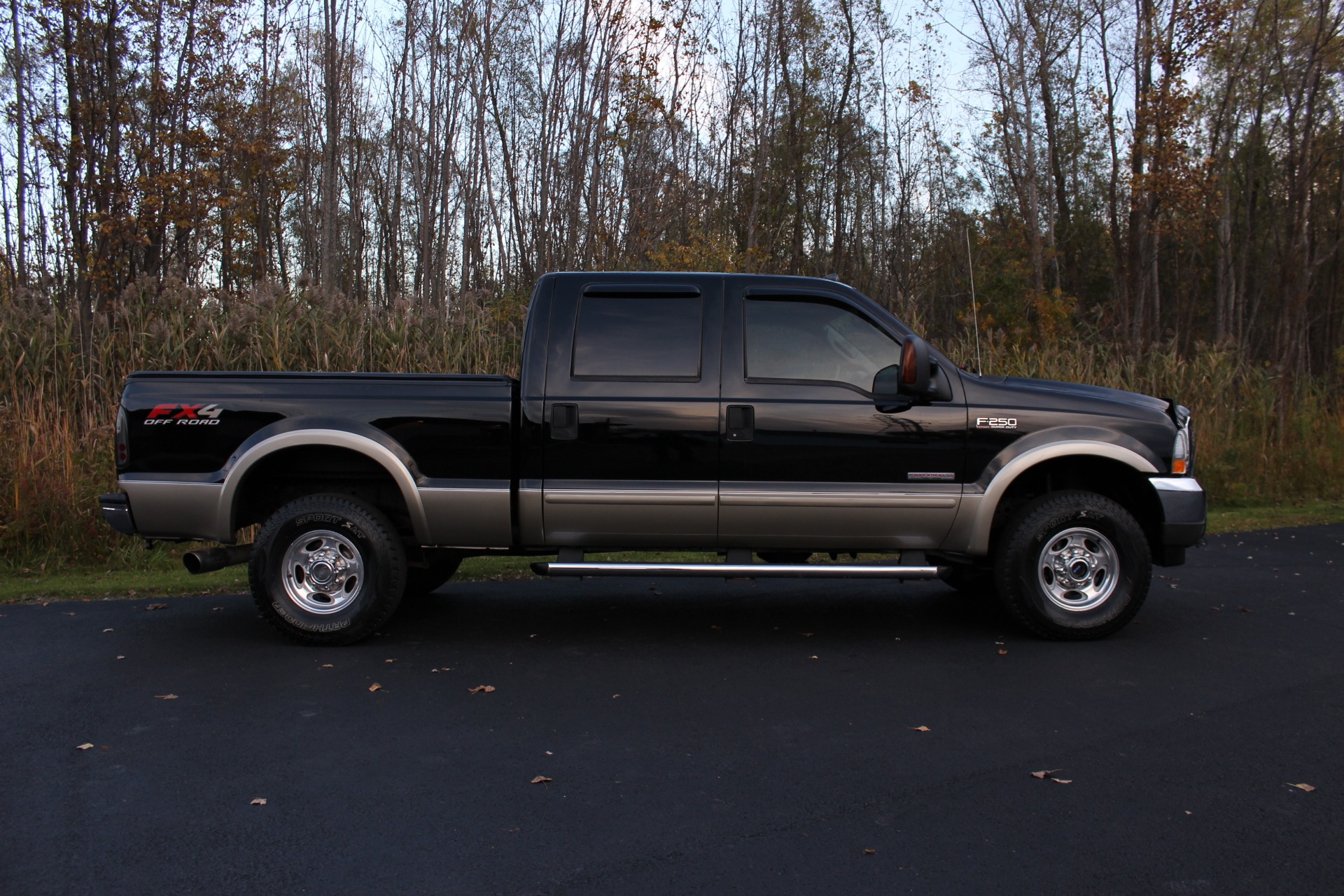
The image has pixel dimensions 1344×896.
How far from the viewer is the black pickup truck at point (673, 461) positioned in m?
5.87

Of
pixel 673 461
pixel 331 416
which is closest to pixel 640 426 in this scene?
pixel 673 461

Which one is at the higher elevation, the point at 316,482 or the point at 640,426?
the point at 640,426

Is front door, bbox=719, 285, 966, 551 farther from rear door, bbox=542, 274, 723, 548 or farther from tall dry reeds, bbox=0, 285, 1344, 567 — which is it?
tall dry reeds, bbox=0, 285, 1344, 567

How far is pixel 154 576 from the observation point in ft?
27.2

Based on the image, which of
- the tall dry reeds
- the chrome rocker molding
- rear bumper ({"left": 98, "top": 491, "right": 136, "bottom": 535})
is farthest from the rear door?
the tall dry reeds

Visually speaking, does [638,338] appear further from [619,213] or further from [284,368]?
[619,213]

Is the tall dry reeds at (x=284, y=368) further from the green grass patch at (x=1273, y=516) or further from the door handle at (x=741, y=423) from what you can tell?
the door handle at (x=741, y=423)

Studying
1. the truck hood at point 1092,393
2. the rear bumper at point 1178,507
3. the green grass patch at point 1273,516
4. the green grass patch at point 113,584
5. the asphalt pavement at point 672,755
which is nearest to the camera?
the asphalt pavement at point 672,755

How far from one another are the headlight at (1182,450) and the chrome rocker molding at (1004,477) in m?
0.14

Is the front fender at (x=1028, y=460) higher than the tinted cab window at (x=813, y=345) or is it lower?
lower

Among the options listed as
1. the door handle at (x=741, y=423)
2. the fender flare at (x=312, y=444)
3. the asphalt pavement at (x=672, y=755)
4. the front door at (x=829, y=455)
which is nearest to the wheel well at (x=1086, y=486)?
the front door at (x=829, y=455)

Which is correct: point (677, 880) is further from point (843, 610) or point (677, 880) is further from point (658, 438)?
point (843, 610)

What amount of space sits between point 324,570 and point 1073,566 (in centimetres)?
448

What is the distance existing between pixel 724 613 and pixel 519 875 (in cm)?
384
